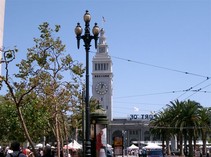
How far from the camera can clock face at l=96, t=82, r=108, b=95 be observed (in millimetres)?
139975

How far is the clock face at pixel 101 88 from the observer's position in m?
140

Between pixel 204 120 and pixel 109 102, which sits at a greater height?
pixel 109 102

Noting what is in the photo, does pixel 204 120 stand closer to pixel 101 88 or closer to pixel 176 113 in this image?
pixel 176 113

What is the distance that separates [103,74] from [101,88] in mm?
5233

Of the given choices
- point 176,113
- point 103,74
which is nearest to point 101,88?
point 103,74

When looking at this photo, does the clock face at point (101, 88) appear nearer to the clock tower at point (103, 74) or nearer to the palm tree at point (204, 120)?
the clock tower at point (103, 74)

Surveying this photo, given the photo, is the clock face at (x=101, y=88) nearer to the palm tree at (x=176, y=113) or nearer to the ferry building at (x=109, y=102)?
the ferry building at (x=109, y=102)

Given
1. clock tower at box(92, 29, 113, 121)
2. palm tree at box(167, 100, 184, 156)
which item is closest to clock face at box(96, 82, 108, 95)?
clock tower at box(92, 29, 113, 121)

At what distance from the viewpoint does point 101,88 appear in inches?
5566

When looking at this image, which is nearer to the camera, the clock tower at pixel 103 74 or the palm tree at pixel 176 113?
the palm tree at pixel 176 113

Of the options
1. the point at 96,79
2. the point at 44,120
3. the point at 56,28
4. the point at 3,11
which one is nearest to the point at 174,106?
the point at 44,120

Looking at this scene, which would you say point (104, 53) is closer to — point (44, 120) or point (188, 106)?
point (188, 106)

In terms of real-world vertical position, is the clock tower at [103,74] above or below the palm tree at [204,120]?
above

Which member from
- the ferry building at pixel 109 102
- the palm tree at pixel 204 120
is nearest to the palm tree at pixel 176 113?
the palm tree at pixel 204 120
